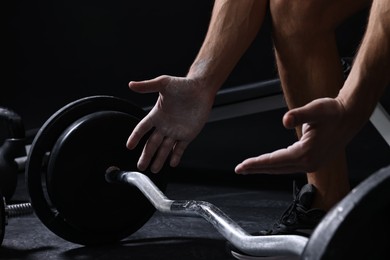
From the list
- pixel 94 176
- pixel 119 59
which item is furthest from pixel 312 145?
pixel 119 59

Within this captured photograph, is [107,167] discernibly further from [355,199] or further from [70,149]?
[355,199]

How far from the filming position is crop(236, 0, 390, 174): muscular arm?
81 cm

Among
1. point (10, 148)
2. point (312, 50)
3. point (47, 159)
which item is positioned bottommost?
point (10, 148)

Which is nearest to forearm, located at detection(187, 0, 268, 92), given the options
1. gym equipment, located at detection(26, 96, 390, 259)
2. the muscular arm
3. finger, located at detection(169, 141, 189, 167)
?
finger, located at detection(169, 141, 189, 167)

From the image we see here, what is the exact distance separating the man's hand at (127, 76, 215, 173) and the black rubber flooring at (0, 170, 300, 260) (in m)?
0.24

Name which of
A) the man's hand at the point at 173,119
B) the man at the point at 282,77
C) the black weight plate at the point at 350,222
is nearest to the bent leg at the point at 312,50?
the man at the point at 282,77

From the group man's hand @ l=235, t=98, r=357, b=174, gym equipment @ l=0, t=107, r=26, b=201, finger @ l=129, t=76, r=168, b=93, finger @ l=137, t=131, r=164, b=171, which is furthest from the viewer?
gym equipment @ l=0, t=107, r=26, b=201

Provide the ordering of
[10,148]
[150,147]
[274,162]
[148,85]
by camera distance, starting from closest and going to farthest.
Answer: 1. [274,162]
2. [148,85]
3. [150,147]
4. [10,148]

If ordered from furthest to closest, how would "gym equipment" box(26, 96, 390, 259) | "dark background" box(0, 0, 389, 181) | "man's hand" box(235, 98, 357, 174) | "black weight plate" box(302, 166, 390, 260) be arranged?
"dark background" box(0, 0, 389, 181) < "gym equipment" box(26, 96, 390, 259) < "man's hand" box(235, 98, 357, 174) < "black weight plate" box(302, 166, 390, 260)

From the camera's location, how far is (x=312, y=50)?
47.4 inches

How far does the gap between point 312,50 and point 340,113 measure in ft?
1.29

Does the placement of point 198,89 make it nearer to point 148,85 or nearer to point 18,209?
point 148,85

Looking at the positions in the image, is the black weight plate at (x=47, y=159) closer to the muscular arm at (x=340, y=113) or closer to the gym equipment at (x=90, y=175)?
the gym equipment at (x=90, y=175)

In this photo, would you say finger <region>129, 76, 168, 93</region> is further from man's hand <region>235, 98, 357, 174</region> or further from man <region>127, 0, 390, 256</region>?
man's hand <region>235, 98, 357, 174</region>
